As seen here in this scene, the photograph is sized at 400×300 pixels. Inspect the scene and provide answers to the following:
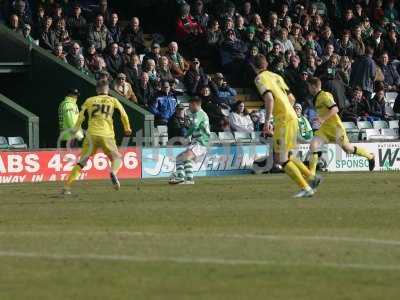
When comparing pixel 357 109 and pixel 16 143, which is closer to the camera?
pixel 16 143

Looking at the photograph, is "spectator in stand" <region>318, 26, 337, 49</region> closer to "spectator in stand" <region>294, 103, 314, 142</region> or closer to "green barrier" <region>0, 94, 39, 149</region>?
"spectator in stand" <region>294, 103, 314, 142</region>

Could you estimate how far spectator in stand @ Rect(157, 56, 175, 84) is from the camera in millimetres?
30641

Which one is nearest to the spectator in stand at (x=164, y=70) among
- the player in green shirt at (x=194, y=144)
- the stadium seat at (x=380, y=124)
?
the stadium seat at (x=380, y=124)

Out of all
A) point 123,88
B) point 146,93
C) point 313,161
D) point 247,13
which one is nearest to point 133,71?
point 146,93

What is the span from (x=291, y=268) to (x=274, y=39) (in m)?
23.4

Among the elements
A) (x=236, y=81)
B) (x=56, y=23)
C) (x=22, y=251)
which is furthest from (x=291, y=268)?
(x=236, y=81)

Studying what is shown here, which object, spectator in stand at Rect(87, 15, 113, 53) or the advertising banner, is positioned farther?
spectator in stand at Rect(87, 15, 113, 53)

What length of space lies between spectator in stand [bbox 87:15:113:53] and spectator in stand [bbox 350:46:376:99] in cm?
743

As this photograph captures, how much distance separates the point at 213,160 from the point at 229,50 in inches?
168

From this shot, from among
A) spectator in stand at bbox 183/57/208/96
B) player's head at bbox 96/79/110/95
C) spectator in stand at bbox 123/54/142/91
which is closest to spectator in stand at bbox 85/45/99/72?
spectator in stand at bbox 123/54/142/91

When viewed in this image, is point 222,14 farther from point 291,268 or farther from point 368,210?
point 291,268

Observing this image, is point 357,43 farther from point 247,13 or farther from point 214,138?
point 214,138

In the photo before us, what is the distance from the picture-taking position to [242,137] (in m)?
30.6

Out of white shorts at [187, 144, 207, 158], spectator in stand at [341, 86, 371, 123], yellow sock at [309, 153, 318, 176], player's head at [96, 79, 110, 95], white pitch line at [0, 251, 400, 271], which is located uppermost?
white pitch line at [0, 251, 400, 271]
